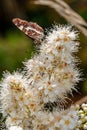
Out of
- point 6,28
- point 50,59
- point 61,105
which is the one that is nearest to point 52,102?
point 61,105

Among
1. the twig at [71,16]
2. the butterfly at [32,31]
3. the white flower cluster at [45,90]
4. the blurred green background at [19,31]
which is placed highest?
the blurred green background at [19,31]

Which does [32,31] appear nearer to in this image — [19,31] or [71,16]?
[71,16]

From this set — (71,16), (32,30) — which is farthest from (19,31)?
(32,30)

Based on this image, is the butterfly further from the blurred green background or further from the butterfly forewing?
the blurred green background

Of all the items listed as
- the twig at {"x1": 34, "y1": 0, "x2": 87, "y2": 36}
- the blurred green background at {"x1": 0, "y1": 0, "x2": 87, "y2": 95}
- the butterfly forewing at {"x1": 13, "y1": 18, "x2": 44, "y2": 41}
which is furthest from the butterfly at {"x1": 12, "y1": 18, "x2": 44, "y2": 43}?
the blurred green background at {"x1": 0, "y1": 0, "x2": 87, "y2": 95}

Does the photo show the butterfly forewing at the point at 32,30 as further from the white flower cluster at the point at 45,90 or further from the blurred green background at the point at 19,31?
the blurred green background at the point at 19,31

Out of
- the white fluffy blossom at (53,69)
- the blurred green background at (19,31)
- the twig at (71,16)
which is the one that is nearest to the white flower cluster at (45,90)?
the white fluffy blossom at (53,69)

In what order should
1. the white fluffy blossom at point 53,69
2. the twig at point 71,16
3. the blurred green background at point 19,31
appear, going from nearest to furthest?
the white fluffy blossom at point 53,69 → the twig at point 71,16 → the blurred green background at point 19,31
